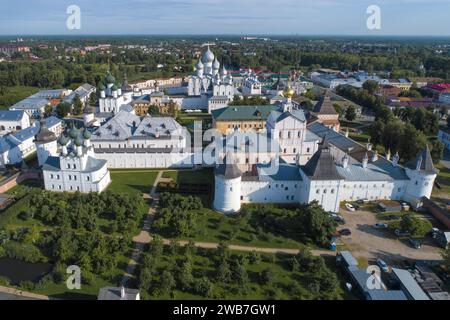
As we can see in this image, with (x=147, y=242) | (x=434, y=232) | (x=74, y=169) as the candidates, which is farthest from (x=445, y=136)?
(x=74, y=169)

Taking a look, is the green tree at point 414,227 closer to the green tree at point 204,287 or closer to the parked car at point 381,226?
the parked car at point 381,226

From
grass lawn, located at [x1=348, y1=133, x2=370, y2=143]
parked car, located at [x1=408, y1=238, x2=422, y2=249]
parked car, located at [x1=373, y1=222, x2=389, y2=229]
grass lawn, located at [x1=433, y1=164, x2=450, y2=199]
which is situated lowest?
parked car, located at [x1=408, y1=238, x2=422, y2=249]

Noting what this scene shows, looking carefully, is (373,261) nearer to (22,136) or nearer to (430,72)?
(22,136)

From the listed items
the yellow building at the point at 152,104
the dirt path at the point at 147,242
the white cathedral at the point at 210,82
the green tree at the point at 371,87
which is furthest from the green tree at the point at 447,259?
the green tree at the point at 371,87

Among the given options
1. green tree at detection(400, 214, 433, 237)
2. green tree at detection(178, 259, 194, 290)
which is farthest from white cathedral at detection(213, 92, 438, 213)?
green tree at detection(178, 259, 194, 290)

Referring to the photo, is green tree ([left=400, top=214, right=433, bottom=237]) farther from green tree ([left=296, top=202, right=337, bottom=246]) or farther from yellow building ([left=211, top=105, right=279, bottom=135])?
yellow building ([left=211, top=105, right=279, bottom=135])

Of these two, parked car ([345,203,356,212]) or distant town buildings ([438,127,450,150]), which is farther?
distant town buildings ([438,127,450,150])
